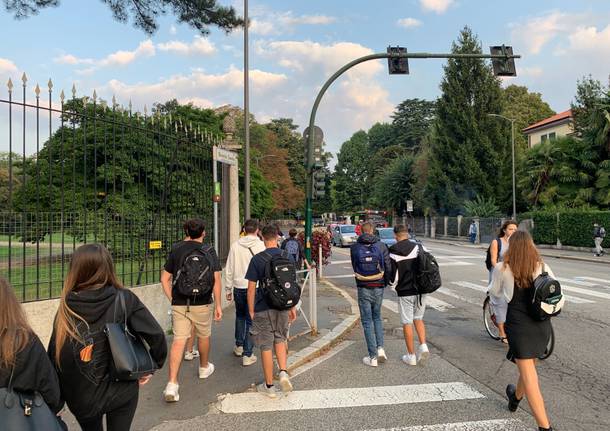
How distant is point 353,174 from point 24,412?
100 m

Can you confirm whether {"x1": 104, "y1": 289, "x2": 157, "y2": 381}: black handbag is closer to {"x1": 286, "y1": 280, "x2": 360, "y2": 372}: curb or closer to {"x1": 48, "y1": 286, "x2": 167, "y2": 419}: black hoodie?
{"x1": 48, "y1": 286, "x2": 167, "y2": 419}: black hoodie

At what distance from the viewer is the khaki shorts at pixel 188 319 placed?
4.91 metres

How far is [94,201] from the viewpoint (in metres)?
Answer: 7.05

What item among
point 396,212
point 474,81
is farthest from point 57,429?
point 396,212

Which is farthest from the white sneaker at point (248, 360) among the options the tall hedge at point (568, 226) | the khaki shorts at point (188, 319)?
the tall hedge at point (568, 226)

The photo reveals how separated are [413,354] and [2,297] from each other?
4.96 metres

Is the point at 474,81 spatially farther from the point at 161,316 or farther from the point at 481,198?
the point at 161,316

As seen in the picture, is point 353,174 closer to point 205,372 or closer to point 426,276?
point 426,276

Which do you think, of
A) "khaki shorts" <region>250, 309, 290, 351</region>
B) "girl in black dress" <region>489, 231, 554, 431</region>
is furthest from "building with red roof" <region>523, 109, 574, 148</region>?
"khaki shorts" <region>250, 309, 290, 351</region>

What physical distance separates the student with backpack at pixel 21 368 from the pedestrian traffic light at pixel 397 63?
11674 mm

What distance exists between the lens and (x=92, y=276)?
270 cm

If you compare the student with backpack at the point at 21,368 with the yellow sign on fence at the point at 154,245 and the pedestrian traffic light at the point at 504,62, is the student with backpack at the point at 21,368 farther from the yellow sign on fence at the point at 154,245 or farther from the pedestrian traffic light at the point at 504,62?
the pedestrian traffic light at the point at 504,62

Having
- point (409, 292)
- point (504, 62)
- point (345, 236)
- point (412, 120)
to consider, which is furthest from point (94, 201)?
point (412, 120)

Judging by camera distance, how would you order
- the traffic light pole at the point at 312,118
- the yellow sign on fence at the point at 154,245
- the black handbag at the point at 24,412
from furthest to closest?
1. the traffic light pole at the point at 312,118
2. the yellow sign on fence at the point at 154,245
3. the black handbag at the point at 24,412
